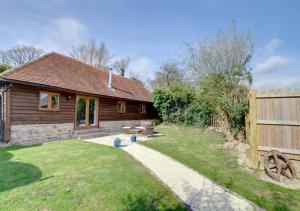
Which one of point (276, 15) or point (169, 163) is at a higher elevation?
point (276, 15)

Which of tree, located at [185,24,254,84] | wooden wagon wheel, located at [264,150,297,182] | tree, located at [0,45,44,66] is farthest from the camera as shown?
tree, located at [0,45,44,66]

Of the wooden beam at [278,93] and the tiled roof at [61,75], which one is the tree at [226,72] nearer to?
the wooden beam at [278,93]

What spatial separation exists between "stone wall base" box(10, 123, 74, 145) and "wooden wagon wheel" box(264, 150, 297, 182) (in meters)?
10.1

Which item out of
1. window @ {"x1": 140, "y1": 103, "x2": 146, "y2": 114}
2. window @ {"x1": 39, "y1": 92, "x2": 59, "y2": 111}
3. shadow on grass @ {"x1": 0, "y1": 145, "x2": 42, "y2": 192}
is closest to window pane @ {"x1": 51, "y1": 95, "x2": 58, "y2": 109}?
window @ {"x1": 39, "y1": 92, "x2": 59, "y2": 111}

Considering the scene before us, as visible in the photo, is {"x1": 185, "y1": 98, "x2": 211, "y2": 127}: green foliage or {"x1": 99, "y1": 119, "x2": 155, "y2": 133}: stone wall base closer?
{"x1": 99, "y1": 119, "x2": 155, "y2": 133}: stone wall base

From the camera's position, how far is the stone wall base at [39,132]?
870 centimetres

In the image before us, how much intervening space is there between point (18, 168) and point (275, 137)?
7.70 m

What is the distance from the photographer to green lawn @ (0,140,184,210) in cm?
344

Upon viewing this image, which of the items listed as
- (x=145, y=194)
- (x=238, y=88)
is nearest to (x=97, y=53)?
(x=238, y=88)

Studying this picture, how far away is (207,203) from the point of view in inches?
147

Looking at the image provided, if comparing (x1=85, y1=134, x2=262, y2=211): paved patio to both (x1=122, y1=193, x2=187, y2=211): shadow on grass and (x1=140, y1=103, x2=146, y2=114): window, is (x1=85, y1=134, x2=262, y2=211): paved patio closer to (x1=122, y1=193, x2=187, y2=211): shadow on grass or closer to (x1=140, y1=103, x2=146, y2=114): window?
(x1=122, y1=193, x2=187, y2=211): shadow on grass

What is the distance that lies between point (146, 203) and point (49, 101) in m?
8.88

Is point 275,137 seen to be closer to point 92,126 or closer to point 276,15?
point 276,15

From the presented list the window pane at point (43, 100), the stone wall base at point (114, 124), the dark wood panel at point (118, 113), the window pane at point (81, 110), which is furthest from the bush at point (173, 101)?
the window pane at point (43, 100)
